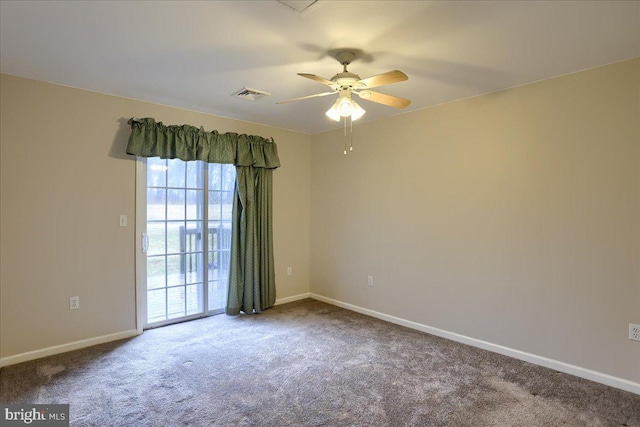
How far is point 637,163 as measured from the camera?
248cm

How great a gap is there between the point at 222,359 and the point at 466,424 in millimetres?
1988

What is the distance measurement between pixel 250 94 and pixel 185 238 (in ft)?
6.11

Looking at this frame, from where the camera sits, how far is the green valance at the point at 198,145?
11.4ft

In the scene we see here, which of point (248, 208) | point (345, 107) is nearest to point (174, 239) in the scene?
point (248, 208)

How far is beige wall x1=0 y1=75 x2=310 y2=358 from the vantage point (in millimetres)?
2912

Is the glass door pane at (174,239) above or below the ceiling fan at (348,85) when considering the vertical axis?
below

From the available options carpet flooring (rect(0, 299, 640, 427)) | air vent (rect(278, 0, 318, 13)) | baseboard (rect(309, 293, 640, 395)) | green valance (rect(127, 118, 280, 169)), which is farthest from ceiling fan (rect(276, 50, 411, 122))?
baseboard (rect(309, 293, 640, 395))

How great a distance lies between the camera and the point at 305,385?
260cm

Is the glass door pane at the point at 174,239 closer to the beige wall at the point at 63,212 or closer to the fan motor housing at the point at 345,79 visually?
the beige wall at the point at 63,212

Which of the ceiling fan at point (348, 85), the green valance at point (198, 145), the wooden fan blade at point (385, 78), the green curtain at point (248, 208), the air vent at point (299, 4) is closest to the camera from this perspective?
the air vent at point (299, 4)

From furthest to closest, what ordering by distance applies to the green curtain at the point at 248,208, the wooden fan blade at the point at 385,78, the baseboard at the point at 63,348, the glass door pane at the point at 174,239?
the green curtain at the point at 248,208
the glass door pane at the point at 174,239
the baseboard at the point at 63,348
the wooden fan blade at the point at 385,78

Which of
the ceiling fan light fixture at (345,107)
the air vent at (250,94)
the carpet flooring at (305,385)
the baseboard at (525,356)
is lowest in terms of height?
the carpet flooring at (305,385)

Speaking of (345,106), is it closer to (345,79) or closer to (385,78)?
(345,79)

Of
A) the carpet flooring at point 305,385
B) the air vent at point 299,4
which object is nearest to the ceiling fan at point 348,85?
the air vent at point 299,4
